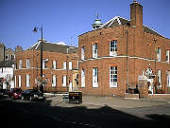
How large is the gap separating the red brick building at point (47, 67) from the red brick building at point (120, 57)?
534 inches

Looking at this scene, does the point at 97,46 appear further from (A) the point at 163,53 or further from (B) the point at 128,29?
(A) the point at 163,53

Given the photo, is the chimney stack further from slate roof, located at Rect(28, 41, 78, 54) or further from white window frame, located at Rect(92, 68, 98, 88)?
slate roof, located at Rect(28, 41, 78, 54)

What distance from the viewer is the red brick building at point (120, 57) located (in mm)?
32344

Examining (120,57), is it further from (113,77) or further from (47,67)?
(47,67)

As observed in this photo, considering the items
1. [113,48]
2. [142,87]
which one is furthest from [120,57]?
[142,87]

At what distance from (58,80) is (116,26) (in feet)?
85.5

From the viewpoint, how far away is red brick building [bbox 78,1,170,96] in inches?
1273

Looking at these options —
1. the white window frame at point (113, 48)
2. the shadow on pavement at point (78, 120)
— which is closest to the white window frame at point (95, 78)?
the white window frame at point (113, 48)

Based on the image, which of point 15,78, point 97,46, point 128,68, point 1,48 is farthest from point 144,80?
point 1,48

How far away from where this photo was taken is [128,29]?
107ft

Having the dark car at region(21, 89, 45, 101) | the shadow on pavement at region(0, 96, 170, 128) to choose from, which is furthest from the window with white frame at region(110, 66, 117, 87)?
the shadow on pavement at region(0, 96, 170, 128)

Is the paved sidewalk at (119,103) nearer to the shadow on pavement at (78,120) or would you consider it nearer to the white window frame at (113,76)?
the white window frame at (113,76)

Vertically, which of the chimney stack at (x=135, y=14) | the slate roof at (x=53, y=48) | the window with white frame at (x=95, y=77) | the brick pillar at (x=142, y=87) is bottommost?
the brick pillar at (x=142, y=87)

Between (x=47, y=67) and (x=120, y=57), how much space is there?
81.5ft
